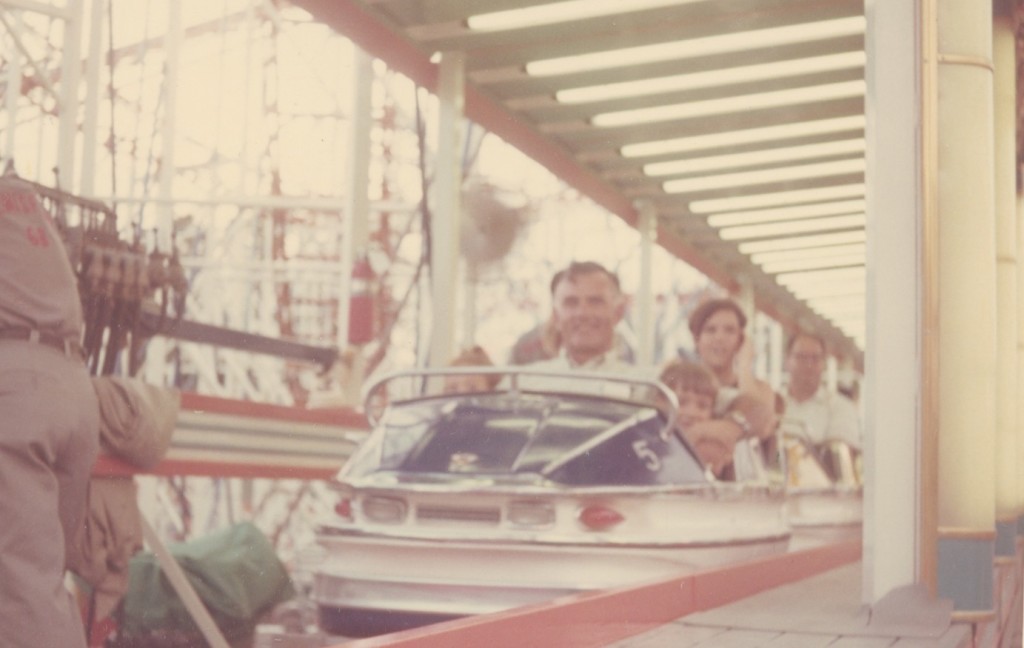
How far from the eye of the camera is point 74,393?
88.7 inches

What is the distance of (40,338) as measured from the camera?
87.2 inches

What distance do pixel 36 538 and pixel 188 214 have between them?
3.08 feet

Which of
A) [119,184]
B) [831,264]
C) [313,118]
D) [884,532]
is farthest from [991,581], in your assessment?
[831,264]

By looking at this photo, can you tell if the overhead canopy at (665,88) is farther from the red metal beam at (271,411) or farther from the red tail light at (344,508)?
the red tail light at (344,508)

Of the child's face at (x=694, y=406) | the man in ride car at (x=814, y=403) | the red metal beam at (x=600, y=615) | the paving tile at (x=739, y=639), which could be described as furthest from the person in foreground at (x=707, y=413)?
the man in ride car at (x=814, y=403)

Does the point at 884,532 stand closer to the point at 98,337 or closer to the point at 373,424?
the point at 373,424

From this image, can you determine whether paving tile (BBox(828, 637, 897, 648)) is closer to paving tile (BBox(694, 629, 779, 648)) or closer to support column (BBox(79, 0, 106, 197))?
paving tile (BBox(694, 629, 779, 648))

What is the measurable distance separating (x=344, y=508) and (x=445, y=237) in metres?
1.70

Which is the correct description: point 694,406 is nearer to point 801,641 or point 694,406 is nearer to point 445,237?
point 445,237

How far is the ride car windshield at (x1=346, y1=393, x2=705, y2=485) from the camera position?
3494 millimetres

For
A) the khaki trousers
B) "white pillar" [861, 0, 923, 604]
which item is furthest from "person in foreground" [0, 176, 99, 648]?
"white pillar" [861, 0, 923, 604]

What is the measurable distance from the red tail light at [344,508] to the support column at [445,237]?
4.58ft

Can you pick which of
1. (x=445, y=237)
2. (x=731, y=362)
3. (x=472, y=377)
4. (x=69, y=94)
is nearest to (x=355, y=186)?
(x=472, y=377)

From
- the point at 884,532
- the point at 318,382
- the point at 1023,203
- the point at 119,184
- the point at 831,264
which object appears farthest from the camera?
the point at 831,264
